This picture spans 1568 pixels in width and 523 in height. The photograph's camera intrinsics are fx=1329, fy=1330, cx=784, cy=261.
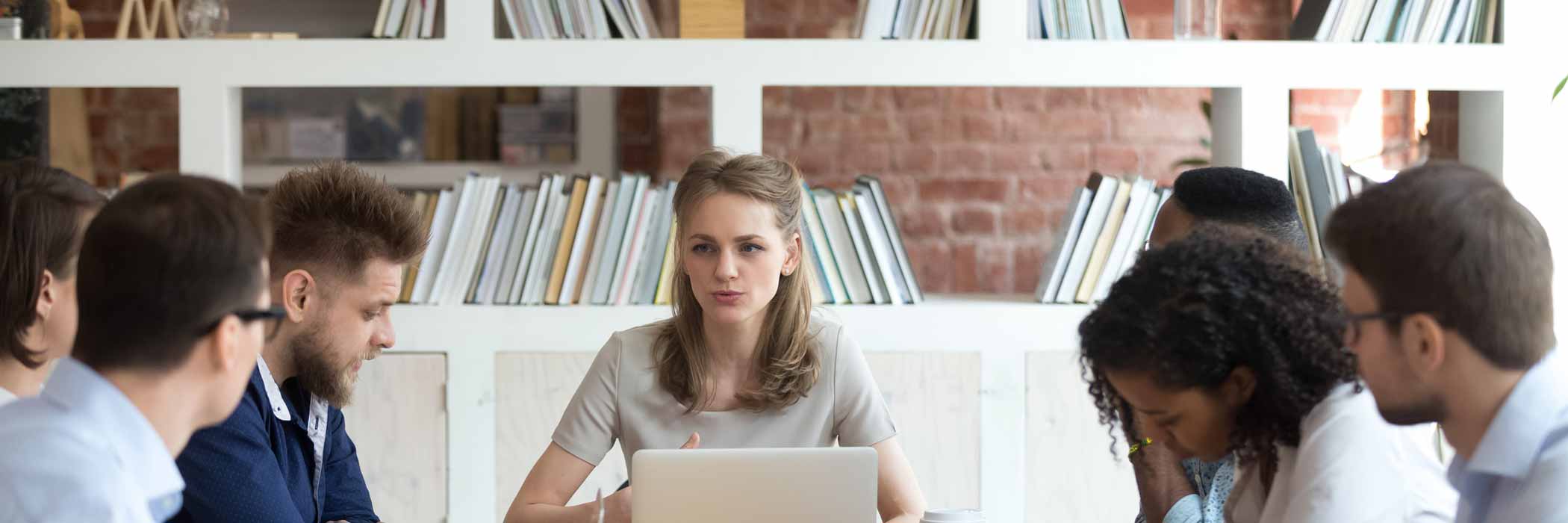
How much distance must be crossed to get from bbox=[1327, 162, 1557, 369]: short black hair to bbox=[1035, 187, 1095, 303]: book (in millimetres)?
1582

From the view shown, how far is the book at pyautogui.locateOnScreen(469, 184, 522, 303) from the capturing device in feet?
8.67

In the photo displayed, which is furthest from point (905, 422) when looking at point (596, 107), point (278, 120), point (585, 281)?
point (278, 120)

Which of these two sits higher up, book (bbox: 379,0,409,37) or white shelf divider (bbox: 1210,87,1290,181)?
book (bbox: 379,0,409,37)

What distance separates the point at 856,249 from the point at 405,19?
0.99 metres

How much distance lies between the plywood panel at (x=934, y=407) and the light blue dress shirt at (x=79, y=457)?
174cm

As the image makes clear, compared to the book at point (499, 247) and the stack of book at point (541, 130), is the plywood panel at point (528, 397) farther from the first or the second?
the stack of book at point (541, 130)

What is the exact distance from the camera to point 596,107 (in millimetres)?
3594

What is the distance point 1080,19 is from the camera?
2.65m

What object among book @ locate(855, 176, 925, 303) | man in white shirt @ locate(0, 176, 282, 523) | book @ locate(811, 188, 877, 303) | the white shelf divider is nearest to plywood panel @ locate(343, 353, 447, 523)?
book @ locate(811, 188, 877, 303)

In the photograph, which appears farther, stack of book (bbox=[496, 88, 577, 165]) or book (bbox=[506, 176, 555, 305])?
stack of book (bbox=[496, 88, 577, 165])

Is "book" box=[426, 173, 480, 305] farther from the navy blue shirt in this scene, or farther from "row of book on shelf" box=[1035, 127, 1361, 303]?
"row of book on shelf" box=[1035, 127, 1361, 303]

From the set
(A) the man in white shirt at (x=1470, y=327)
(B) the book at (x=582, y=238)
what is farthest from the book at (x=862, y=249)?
(A) the man in white shirt at (x=1470, y=327)

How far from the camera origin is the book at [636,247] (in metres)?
2.64

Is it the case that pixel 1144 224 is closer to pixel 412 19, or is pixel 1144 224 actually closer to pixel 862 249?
pixel 862 249
